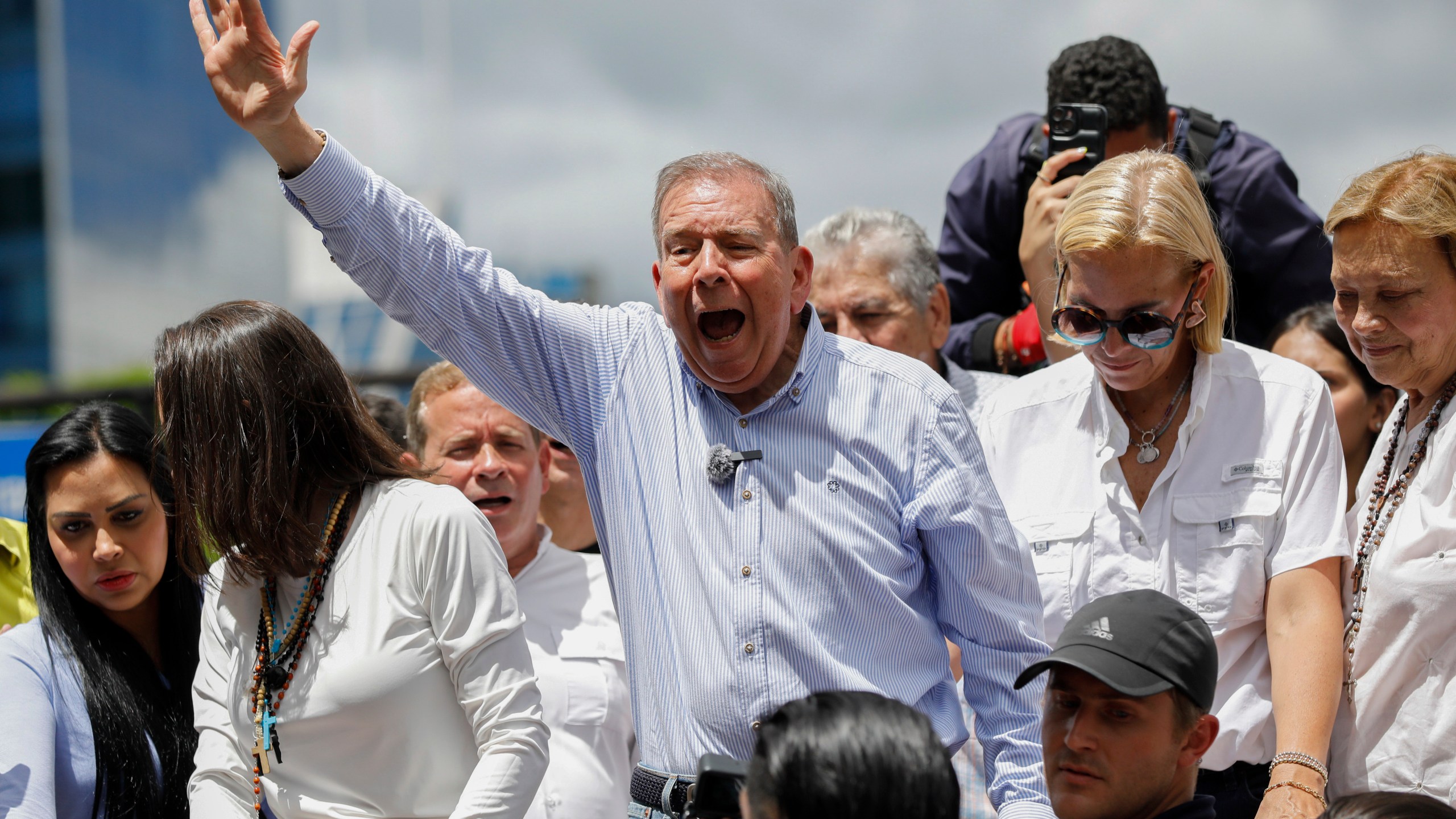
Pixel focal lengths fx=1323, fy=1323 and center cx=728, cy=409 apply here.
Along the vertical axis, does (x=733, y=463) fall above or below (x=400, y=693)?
above

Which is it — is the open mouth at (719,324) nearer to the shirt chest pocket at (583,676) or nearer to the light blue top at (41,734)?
the shirt chest pocket at (583,676)

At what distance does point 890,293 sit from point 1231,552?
1656 mm

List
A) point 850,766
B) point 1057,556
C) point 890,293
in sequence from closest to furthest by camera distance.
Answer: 1. point 850,766
2. point 1057,556
3. point 890,293

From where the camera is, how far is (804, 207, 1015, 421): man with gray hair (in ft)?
13.8

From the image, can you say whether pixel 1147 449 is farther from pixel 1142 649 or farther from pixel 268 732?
pixel 268 732

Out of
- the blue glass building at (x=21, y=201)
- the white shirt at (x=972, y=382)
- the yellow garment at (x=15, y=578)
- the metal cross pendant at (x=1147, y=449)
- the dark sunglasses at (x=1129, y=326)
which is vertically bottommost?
the yellow garment at (x=15, y=578)

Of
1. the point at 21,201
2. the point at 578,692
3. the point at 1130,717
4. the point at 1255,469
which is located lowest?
the point at 578,692

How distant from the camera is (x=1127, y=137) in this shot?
3910mm

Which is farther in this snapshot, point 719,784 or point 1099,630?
point 1099,630

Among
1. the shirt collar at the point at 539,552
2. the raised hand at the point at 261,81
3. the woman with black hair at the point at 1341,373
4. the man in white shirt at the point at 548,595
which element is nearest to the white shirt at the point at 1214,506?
the woman with black hair at the point at 1341,373

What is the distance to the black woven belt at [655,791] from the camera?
8.07ft

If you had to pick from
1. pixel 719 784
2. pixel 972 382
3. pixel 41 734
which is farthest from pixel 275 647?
pixel 972 382

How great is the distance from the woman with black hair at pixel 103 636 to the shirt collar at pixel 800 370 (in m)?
1.22

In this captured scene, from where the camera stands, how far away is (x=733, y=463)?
257cm
